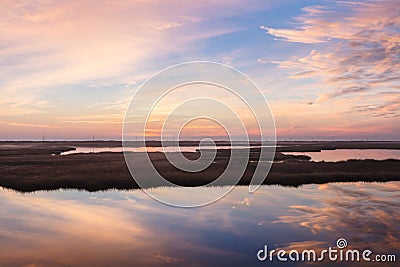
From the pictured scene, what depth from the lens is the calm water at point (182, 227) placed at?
16016 mm

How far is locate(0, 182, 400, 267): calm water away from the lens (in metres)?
16.0

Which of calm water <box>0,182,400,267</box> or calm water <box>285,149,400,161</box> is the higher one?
calm water <box>285,149,400,161</box>

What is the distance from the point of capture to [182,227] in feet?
68.3

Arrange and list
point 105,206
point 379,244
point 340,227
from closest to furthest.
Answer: point 379,244 → point 340,227 → point 105,206

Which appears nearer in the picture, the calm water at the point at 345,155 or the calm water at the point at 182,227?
the calm water at the point at 182,227

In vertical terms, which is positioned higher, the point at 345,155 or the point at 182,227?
the point at 345,155

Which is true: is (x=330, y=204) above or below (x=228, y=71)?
below

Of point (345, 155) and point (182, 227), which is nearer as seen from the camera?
point (182, 227)

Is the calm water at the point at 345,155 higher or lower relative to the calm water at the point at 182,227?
higher

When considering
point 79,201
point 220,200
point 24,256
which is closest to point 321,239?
point 220,200

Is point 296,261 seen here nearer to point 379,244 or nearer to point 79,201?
point 379,244

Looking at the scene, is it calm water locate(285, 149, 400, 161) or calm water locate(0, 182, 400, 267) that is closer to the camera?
calm water locate(0, 182, 400, 267)

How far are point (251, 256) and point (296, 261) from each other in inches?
77.6

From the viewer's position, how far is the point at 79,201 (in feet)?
91.5
